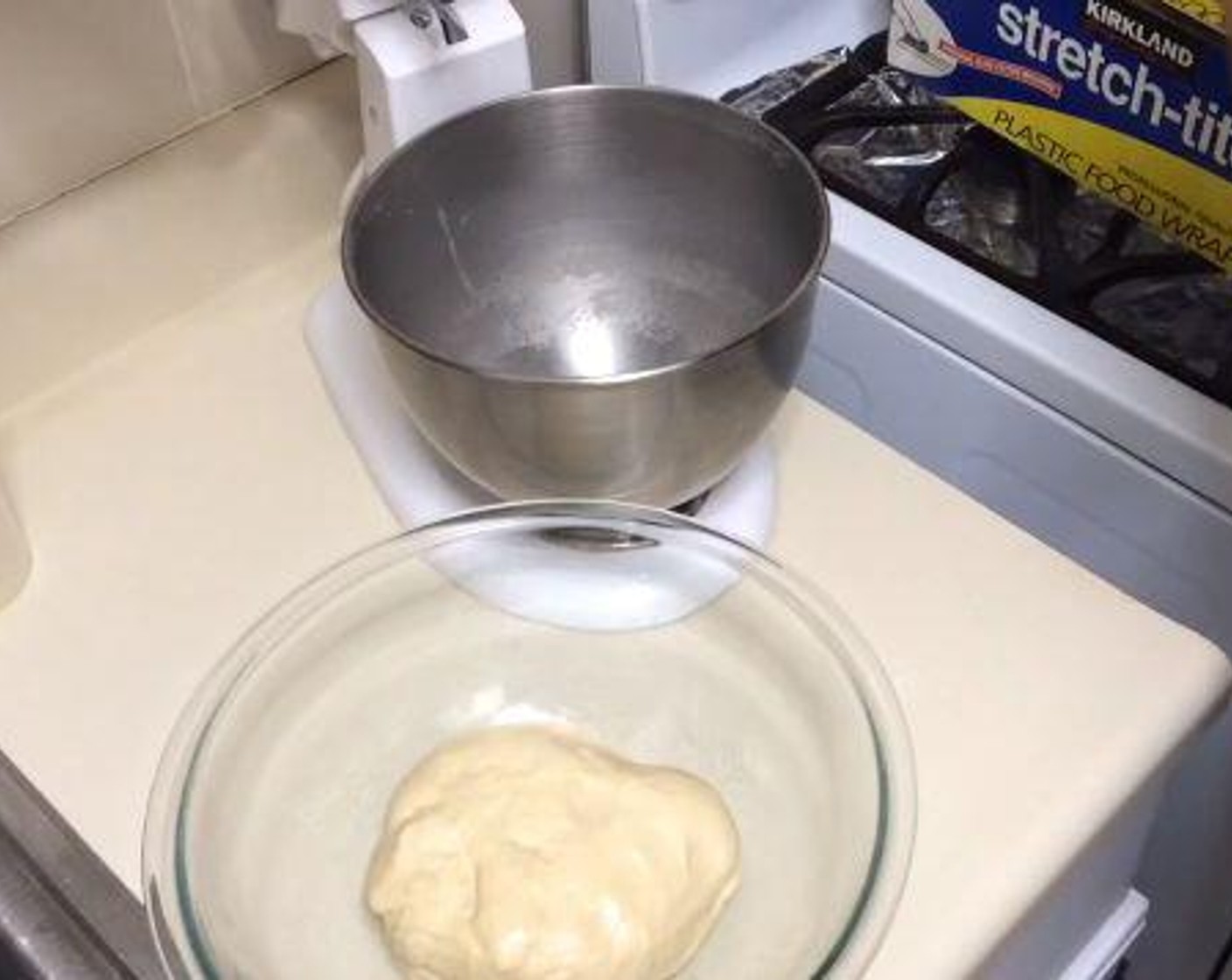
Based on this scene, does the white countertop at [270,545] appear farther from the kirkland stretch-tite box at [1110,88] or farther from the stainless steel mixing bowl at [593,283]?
the kirkland stretch-tite box at [1110,88]

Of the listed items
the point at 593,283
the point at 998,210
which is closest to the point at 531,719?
the point at 593,283

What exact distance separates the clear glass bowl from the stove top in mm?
236

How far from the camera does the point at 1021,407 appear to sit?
31.9 inches

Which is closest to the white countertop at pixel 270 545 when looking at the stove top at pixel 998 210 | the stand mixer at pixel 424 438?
the stand mixer at pixel 424 438

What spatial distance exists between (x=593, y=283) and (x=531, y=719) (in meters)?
0.23

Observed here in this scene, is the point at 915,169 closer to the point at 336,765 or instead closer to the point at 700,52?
the point at 700,52

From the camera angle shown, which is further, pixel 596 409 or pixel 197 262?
pixel 197 262

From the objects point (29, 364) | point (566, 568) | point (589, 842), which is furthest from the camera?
point (29, 364)

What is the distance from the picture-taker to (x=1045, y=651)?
696mm

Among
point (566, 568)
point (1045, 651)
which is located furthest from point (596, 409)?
point (1045, 651)

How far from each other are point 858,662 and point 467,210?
0.28 m

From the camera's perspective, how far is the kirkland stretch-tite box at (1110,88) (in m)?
0.78

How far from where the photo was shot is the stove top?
31.5 inches

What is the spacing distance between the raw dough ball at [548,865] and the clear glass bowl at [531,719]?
22 millimetres
